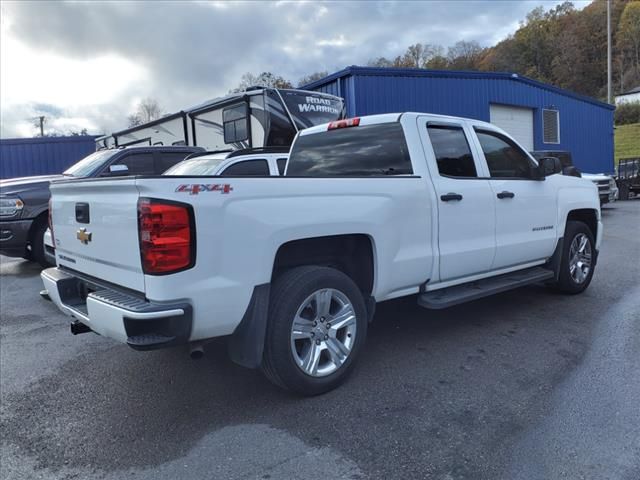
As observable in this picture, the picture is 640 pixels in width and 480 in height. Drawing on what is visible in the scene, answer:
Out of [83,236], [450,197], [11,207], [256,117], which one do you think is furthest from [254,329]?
[256,117]

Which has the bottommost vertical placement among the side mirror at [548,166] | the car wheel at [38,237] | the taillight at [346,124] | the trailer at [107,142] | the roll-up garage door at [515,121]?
the car wheel at [38,237]

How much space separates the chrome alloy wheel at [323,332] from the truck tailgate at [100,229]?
1.09 m

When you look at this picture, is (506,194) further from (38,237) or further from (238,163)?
(38,237)

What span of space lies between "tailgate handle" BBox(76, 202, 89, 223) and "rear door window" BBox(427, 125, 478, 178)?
2.77 metres

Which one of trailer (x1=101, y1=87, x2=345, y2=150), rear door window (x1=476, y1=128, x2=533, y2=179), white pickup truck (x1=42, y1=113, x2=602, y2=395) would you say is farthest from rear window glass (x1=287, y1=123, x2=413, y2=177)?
trailer (x1=101, y1=87, x2=345, y2=150)

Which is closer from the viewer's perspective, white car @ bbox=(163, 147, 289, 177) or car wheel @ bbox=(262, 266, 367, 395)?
car wheel @ bbox=(262, 266, 367, 395)

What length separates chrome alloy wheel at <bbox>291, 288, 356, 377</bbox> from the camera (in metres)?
3.54

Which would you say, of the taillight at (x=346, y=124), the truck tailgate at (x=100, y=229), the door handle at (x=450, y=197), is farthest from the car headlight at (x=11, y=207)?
the door handle at (x=450, y=197)

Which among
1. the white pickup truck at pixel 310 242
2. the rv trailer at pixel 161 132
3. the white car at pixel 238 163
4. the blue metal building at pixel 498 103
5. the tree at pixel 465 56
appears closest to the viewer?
the white pickup truck at pixel 310 242

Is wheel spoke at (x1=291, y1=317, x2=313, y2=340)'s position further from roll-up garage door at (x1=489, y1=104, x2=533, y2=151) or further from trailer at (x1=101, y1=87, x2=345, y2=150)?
roll-up garage door at (x1=489, y1=104, x2=533, y2=151)

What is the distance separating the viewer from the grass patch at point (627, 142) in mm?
46219

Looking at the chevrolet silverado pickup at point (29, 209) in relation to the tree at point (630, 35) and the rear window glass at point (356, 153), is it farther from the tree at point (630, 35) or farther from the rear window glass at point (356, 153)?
the tree at point (630, 35)

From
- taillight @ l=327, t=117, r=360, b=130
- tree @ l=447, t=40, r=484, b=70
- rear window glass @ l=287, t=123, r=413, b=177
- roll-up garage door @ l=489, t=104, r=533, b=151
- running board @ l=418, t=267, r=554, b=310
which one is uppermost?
Answer: tree @ l=447, t=40, r=484, b=70

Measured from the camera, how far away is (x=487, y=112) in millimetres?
19094
